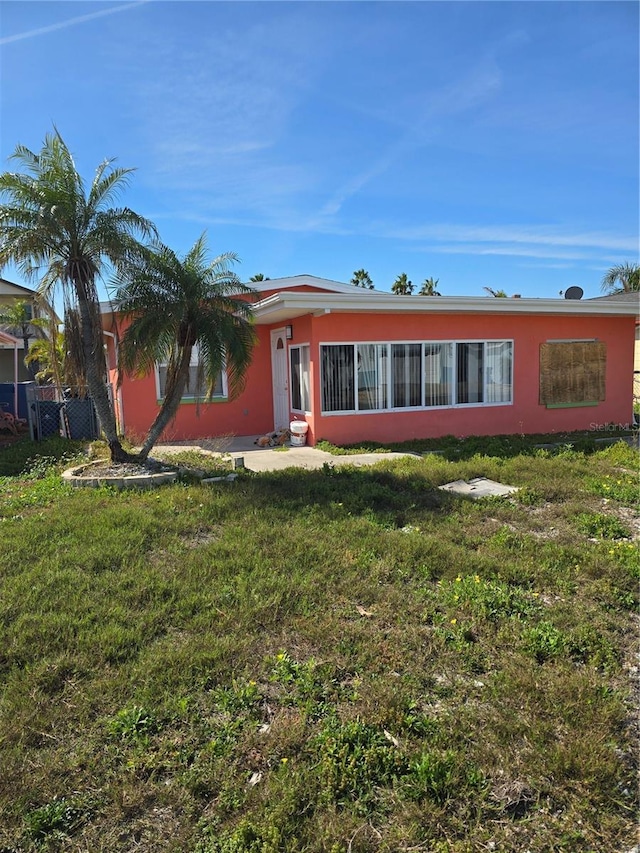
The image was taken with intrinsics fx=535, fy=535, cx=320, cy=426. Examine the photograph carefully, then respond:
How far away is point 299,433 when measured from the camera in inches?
442

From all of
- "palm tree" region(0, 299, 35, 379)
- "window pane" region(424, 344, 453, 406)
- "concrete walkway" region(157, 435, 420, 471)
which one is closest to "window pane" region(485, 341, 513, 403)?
"window pane" region(424, 344, 453, 406)

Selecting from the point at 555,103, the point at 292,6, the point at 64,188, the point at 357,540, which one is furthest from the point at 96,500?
the point at 555,103

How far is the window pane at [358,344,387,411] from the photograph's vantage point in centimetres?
1121

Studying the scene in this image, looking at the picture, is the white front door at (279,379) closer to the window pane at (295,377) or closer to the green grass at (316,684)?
the window pane at (295,377)

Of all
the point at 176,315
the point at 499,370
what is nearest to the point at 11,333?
the point at 176,315

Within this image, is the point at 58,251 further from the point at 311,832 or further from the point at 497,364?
the point at 497,364

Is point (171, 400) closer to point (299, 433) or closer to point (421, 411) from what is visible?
point (299, 433)

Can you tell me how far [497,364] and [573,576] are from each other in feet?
28.9

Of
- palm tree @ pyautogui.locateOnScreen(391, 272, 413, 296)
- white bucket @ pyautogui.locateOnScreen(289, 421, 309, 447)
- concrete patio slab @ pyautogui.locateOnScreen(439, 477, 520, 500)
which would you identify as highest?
palm tree @ pyautogui.locateOnScreen(391, 272, 413, 296)

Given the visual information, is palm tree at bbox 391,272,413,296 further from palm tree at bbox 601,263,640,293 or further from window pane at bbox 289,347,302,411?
window pane at bbox 289,347,302,411

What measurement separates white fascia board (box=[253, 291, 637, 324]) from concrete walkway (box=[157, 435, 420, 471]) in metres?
2.74

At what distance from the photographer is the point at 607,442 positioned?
11047 millimetres

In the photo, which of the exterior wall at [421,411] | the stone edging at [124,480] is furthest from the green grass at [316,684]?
the exterior wall at [421,411]

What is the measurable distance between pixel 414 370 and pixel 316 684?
935 cm
